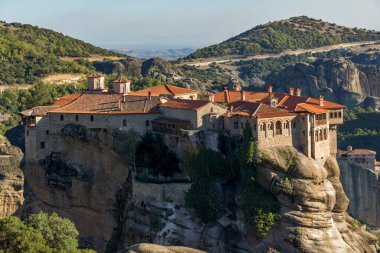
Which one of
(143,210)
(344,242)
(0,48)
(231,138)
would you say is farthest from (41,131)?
(0,48)

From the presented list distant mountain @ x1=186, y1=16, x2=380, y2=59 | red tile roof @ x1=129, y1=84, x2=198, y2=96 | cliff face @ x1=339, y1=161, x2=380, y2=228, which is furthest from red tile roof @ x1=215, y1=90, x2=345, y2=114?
distant mountain @ x1=186, y1=16, x2=380, y2=59

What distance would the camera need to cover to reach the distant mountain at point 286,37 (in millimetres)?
166075

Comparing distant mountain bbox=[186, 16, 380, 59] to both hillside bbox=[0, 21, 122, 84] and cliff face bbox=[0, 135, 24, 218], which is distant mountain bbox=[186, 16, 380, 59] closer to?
hillside bbox=[0, 21, 122, 84]

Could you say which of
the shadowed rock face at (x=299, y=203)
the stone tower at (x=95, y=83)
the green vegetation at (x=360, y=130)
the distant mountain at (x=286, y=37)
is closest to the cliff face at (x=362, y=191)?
the green vegetation at (x=360, y=130)

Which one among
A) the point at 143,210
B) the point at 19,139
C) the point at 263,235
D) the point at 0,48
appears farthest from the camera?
the point at 0,48

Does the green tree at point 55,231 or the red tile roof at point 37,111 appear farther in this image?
the red tile roof at point 37,111

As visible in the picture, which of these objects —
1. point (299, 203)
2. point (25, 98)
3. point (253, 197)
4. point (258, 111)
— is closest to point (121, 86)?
point (258, 111)

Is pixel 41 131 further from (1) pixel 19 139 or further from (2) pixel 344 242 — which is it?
(2) pixel 344 242

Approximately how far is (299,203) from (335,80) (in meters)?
67.6

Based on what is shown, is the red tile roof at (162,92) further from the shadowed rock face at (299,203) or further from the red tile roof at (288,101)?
the shadowed rock face at (299,203)

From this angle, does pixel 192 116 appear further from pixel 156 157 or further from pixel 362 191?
pixel 362 191

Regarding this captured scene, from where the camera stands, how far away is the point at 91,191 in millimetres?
55469

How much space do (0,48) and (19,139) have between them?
33422mm

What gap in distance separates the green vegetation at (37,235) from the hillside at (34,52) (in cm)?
5206
